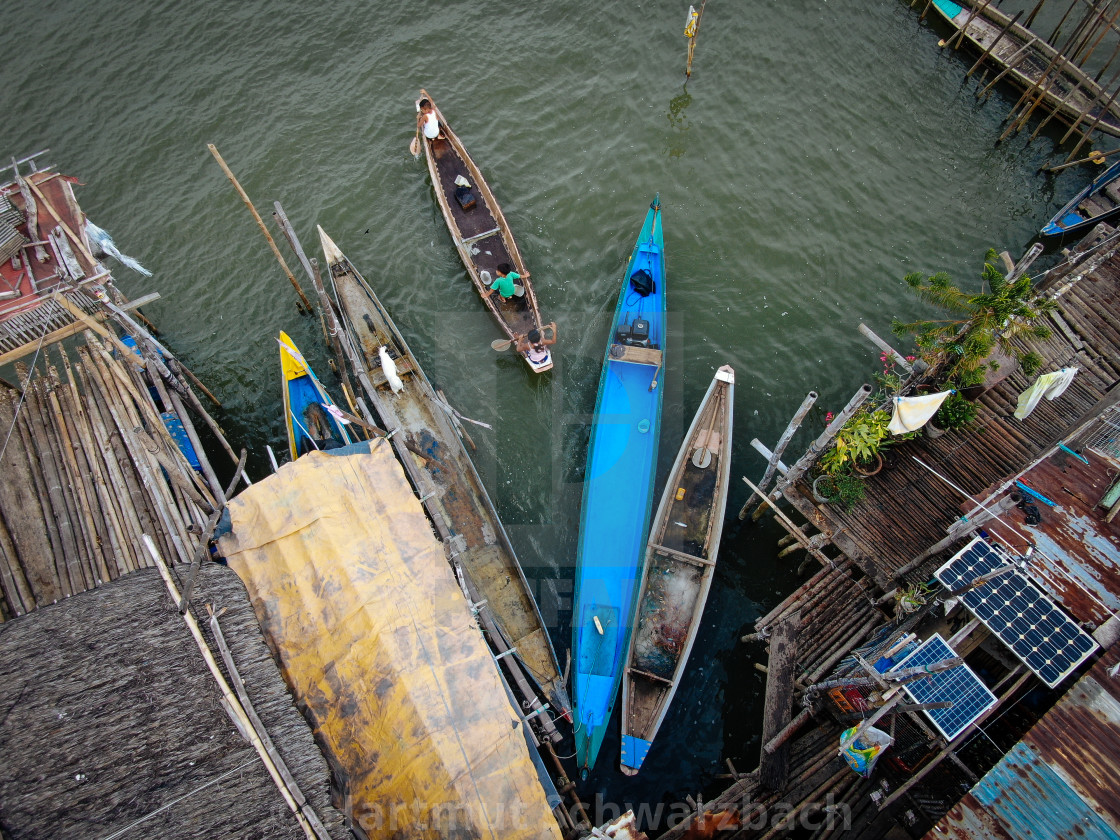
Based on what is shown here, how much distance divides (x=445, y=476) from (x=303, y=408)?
3982 mm

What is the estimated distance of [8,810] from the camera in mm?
7031

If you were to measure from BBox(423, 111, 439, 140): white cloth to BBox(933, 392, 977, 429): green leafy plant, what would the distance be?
15296 millimetres

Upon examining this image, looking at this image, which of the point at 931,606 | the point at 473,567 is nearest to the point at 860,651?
the point at 931,606

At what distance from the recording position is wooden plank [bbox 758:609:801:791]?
11000 millimetres

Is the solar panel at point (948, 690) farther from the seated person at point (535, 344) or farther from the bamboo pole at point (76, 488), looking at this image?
the bamboo pole at point (76, 488)

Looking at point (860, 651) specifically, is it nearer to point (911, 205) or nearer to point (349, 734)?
point (349, 734)

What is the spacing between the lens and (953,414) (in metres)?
12.9

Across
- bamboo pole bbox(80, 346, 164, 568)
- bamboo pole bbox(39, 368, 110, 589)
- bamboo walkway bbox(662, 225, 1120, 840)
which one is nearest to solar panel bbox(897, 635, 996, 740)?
bamboo walkway bbox(662, 225, 1120, 840)

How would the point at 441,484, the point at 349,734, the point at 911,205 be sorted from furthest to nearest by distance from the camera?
the point at 911,205 < the point at 441,484 < the point at 349,734

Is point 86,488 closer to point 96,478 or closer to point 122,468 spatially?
point 96,478

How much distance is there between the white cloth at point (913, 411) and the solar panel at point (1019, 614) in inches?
100

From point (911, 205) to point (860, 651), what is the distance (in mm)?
13602

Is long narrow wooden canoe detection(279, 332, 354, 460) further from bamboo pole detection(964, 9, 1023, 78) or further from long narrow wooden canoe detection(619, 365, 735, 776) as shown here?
bamboo pole detection(964, 9, 1023, 78)

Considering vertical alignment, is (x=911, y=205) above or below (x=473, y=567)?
above
